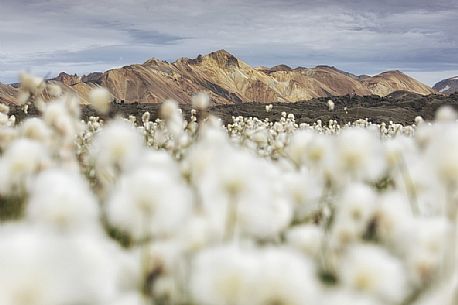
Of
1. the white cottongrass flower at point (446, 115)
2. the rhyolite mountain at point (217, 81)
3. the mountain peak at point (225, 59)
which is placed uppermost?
the mountain peak at point (225, 59)

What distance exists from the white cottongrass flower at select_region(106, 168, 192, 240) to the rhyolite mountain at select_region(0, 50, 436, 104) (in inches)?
3350

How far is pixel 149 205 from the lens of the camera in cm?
157

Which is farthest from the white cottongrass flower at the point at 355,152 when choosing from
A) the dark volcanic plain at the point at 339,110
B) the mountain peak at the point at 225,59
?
the mountain peak at the point at 225,59

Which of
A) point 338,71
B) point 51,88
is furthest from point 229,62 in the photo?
point 51,88

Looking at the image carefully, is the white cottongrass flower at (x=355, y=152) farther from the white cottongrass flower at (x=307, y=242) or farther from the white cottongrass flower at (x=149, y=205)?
the white cottongrass flower at (x=149, y=205)

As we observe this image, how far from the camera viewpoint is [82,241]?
148cm

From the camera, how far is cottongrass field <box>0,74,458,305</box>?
4.04ft

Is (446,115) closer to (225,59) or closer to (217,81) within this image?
(217,81)

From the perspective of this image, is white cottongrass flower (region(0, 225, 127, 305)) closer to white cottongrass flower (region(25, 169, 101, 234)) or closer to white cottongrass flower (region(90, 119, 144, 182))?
white cottongrass flower (region(25, 169, 101, 234))

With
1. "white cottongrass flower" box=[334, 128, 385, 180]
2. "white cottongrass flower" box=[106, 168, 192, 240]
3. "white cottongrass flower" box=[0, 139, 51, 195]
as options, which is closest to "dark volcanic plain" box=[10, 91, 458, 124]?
"white cottongrass flower" box=[0, 139, 51, 195]

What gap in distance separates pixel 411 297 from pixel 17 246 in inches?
42.5

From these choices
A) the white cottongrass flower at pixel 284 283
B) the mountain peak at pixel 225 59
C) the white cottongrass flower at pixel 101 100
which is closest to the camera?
the white cottongrass flower at pixel 284 283

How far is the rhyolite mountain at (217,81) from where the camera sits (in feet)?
324

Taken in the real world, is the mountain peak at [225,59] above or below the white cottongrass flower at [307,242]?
above
